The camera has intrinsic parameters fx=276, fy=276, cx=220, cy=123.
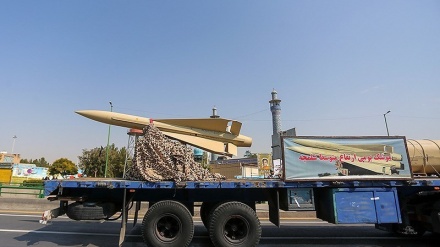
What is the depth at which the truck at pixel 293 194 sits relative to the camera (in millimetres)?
6262

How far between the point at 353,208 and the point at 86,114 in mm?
9554

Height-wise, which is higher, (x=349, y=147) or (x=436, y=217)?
(x=349, y=147)

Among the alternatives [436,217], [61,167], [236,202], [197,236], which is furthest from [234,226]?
[61,167]

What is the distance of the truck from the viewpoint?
6.26 metres

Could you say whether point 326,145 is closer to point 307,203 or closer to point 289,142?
point 289,142

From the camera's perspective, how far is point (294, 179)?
255 inches

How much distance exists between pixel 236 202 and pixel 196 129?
410 cm

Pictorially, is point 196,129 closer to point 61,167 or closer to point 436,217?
point 436,217

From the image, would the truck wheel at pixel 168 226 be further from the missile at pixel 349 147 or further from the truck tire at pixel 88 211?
the missile at pixel 349 147

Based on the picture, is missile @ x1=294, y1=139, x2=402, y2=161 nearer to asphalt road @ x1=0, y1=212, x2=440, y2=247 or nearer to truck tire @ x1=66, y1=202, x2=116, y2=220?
asphalt road @ x1=0, y1=212, x2=440, y2=247

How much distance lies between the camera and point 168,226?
6379mm

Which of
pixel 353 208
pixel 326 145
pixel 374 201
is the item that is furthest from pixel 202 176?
pixel 374 201

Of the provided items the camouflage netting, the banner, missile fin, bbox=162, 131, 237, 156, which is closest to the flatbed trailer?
the banner

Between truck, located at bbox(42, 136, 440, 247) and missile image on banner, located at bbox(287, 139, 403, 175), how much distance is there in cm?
2
